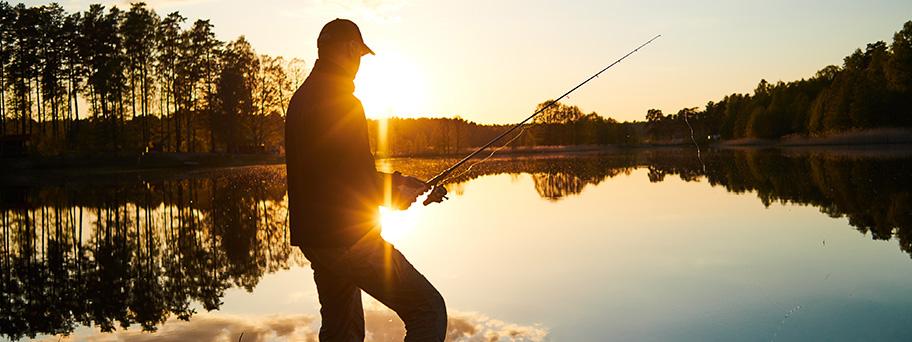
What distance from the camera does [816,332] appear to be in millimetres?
5109

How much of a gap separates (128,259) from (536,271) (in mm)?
6482

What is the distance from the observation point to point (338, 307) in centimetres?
414

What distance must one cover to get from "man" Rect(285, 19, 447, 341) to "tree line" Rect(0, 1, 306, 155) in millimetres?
54464

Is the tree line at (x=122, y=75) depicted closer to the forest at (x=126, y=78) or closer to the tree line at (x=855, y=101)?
the forest at (x=126, y=78)

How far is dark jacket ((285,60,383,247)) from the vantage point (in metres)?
3.55

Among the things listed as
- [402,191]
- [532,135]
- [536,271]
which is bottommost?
[536,271]

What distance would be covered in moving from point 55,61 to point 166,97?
425 inches

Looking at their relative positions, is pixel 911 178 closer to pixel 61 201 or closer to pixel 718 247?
pixel 718 247

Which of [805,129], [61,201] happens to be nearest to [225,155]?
[61,201]

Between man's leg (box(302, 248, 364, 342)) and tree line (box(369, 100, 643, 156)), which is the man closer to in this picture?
man's leg (box(302, 248, 364, 342))

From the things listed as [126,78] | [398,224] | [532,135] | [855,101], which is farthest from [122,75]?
[532,135]

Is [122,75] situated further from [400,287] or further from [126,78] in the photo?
[400,287]

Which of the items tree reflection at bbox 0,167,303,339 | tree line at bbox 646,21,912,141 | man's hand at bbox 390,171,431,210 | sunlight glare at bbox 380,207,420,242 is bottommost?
tree reflection at bbox 0,167,303,339

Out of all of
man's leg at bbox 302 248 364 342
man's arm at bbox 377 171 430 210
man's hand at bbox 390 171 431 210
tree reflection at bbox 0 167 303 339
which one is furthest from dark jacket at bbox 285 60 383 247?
tree reflection at bbox 0 167 303 339
